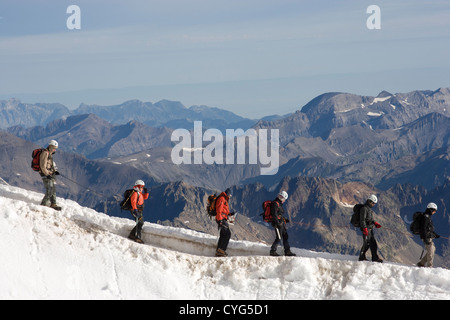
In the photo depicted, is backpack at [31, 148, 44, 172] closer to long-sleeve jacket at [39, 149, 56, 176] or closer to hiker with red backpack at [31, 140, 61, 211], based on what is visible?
hiker with red backpack at [31, 140, 61, 211]

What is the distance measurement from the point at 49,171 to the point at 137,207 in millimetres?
4573

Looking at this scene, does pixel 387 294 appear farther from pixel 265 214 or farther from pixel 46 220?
pixel 46 220

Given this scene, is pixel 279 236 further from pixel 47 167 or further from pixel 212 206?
pixel 47 167

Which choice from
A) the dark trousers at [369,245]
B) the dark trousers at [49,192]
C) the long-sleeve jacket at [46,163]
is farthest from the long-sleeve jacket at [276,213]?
the long-sleeve jacket at [46,163]

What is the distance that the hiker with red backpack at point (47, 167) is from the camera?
27344 millimetres

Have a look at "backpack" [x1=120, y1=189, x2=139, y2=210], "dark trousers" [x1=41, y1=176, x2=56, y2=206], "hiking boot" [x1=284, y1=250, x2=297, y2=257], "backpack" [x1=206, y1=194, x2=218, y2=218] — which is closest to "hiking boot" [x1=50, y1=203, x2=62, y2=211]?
"dark trousers" [x1=41, y1=176, x2=56, y2=206]

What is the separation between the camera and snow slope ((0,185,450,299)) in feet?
75.0

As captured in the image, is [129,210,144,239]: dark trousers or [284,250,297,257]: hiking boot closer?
[284,250,297,257]: hiking boot

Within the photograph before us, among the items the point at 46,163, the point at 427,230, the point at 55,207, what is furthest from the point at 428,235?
the point at 46,163

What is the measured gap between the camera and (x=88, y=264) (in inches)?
955

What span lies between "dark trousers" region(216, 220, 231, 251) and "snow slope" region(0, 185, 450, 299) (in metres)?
0.86

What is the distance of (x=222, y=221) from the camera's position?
85.7 feet

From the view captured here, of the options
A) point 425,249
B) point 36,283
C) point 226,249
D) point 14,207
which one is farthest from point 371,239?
point 14,207
